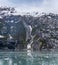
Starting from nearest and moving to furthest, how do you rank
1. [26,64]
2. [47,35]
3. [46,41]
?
1. [26,64]
2. [46,41]
3. [47,35]

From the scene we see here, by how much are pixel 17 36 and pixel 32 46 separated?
58.4 ft

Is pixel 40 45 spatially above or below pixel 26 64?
below

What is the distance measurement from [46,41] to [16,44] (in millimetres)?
22214

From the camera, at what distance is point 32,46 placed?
178 metres

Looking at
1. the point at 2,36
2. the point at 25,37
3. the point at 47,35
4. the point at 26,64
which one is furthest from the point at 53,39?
the point at 26,64

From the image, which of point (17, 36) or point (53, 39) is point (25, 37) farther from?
point (53, 39)

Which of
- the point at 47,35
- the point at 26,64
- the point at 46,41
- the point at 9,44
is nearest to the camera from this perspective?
the point at 26,64

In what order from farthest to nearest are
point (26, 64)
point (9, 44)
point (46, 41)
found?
point (46, 41) < point (9, 44) < point (26, 64)

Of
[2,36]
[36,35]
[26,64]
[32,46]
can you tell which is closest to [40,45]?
[32,46]

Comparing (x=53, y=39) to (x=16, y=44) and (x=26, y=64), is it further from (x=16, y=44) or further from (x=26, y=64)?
(x=26, y=64)

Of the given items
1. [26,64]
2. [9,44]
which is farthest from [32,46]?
[26,64]

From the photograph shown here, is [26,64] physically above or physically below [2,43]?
above

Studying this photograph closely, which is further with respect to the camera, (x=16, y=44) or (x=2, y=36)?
(x=2, y=36)

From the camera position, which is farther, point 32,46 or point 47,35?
point 47,35
